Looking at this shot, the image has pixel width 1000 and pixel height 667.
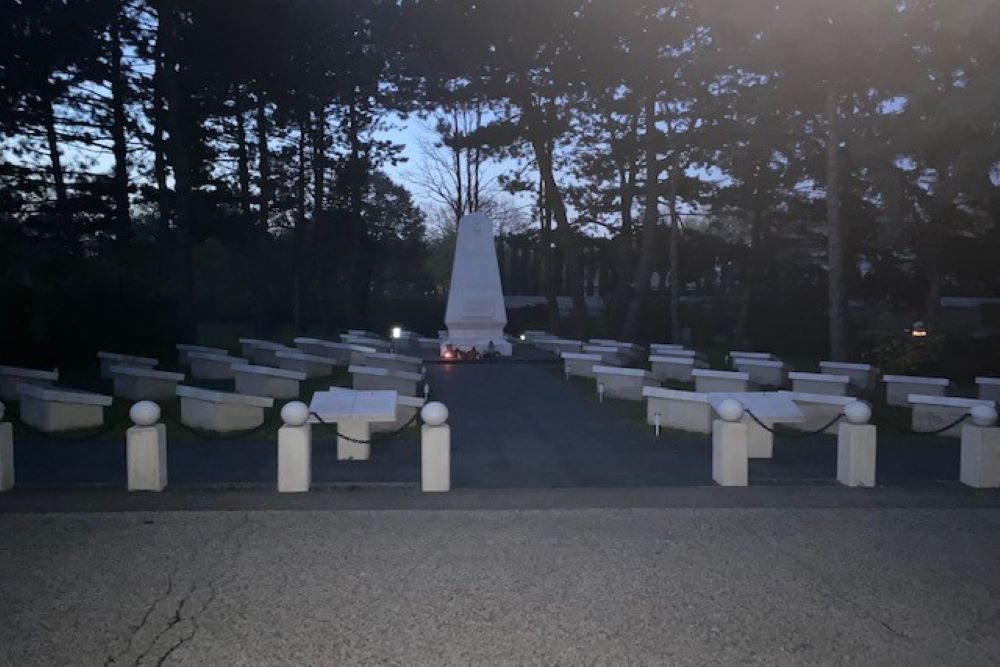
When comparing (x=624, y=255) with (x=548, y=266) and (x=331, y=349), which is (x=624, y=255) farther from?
(x=331, y=349)

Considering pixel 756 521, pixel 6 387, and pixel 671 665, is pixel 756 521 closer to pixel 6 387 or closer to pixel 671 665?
pixel 671 665

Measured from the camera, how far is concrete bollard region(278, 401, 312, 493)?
7.43m

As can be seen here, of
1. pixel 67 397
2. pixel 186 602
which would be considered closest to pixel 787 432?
pixel 186 602

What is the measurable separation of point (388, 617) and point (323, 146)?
1276 inches

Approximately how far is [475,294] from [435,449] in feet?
58.3

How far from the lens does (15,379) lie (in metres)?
14.8

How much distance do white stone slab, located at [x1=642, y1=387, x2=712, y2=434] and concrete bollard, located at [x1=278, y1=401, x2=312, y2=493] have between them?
205 inches

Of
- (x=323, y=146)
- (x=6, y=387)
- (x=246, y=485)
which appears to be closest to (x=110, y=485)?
(x=246, y=485)

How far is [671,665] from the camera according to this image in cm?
403

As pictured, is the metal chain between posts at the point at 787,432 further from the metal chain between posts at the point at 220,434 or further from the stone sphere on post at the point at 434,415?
the metal chain between posts at the point at 220,434

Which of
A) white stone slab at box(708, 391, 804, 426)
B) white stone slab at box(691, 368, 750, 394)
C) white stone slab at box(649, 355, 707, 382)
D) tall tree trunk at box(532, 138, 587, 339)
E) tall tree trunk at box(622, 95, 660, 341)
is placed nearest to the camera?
white stone slab at box(708, 391, 804, 426)

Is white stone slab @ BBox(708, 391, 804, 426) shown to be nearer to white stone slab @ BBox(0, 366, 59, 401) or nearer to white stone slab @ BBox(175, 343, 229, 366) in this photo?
white stone slab @ BBox(0, 366, 59, 401)

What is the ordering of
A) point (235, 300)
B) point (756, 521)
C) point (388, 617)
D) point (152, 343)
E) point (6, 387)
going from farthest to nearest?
point (235, 300) < point (152, 343) < point (6, 387) < point (756, 521) < point (388, 617)

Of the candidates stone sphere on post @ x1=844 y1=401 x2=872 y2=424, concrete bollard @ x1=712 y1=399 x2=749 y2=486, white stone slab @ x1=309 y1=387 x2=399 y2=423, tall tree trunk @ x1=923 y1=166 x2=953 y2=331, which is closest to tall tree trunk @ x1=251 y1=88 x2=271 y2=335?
tall tree trunk @ x1=923 y1=166 x2=953 y2=331
